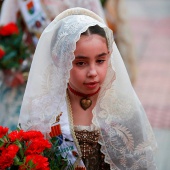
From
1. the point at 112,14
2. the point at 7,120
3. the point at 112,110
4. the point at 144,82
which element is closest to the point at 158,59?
the point at 144,82

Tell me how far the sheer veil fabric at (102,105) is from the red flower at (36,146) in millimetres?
259

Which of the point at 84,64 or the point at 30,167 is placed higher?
the point at 84,64

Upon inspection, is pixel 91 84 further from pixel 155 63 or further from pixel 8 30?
pixel 155 63

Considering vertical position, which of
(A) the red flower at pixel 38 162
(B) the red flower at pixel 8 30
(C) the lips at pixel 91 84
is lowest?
(A) the red flower at pixel 38 162

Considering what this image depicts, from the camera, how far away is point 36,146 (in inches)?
118

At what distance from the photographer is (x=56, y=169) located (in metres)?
3.17

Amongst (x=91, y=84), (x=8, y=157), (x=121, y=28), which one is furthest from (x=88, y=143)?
(x=121, y=28)

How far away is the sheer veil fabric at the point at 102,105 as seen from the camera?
10.7 feet

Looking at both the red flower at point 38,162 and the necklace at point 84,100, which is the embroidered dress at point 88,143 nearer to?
the necklace at point 84,100

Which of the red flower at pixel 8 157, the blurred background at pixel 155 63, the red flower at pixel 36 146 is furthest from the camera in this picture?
the blurred background at pixel 155 63

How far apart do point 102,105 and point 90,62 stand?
12.1 inches

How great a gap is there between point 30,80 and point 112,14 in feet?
11.7

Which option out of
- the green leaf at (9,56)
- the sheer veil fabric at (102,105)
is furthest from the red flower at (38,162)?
the green leaf at (9,56)

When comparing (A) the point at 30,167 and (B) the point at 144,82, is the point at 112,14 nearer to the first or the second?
(B) the point at 144,82
